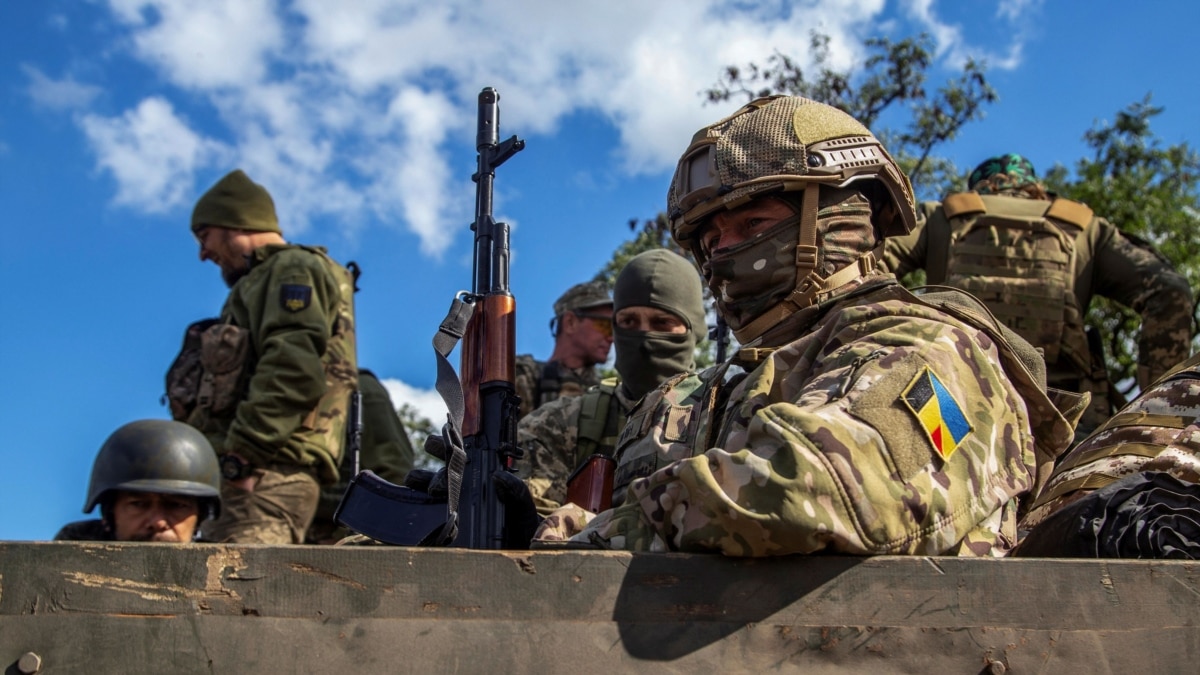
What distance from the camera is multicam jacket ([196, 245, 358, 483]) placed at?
7.43 metres

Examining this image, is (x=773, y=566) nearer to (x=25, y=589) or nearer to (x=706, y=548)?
(x=706, y=548)

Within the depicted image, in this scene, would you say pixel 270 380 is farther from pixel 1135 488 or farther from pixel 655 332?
pixel 1135 488

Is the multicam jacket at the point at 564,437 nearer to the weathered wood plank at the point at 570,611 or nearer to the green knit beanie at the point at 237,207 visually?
the green knit beanie at the point at 237,207

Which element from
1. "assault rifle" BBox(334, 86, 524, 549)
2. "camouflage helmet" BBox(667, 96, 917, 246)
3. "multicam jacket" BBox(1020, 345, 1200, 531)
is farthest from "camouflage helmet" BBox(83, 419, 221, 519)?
"multicam jacket" BBox(1020, 345, 1200, 531)

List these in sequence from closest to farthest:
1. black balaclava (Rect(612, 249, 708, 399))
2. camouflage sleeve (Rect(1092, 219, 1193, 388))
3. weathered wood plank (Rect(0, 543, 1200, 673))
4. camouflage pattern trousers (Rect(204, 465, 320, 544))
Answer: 1. weathered wood plank (Rect(0, 543, 1200, 673))
2. black balaclava (Rect(612, 249, 708, 399))
3. camouflage pattern trousers (Rect(204, 465, 320, 544))
4. camouflage sleeve (Rect(1092, 219, 1193, 388))

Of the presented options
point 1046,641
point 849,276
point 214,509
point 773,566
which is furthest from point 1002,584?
point 214,509

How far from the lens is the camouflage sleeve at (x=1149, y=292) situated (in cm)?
765

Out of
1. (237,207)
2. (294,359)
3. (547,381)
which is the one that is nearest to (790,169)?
(294,359)

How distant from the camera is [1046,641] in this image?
8.34 ft

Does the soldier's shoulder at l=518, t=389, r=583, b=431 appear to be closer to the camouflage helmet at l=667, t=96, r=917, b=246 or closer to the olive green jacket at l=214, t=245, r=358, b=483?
the olive green jacket at l=214, t=245, r=358, b=483

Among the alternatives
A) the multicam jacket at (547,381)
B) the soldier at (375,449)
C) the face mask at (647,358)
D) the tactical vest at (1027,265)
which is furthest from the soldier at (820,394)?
the multicam jacket at (547,381)

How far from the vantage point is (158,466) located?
6.86m

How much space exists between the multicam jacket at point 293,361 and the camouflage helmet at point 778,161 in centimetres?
390

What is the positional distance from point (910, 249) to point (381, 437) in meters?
3.36
